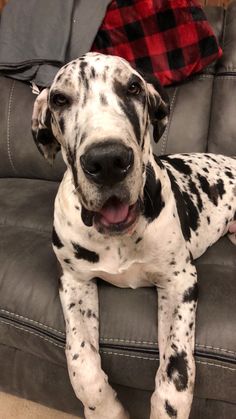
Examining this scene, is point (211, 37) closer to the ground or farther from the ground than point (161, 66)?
farther from the ground

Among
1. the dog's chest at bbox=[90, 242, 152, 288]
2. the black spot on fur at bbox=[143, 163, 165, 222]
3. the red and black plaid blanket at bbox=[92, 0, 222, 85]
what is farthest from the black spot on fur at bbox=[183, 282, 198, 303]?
the red and black plaid blanket at bbox=[92, 0, 222, 85]

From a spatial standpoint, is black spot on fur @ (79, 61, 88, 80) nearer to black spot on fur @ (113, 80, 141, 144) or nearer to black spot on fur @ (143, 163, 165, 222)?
black spot on fur @ (113, 80, 141, 144)

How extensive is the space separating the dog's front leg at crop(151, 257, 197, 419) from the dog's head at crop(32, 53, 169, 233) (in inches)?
15.0

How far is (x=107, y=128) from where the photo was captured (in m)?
1.10

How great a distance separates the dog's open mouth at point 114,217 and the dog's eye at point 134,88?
0.35 metres

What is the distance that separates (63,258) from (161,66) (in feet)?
4.25

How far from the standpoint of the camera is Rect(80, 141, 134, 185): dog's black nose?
3.40 ft

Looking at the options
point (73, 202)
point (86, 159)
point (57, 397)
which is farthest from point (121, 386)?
point (86, 159)

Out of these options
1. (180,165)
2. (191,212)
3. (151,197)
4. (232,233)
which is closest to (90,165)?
(151,197)

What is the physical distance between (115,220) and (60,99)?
0.40 m

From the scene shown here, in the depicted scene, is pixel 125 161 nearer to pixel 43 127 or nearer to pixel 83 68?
pixel 83 68

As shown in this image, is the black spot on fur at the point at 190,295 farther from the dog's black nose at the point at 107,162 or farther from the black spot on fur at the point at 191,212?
the dog's black nose at the point at 107,162

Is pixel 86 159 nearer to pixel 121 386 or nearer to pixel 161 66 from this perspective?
pixel 121 386

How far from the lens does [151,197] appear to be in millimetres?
1435
